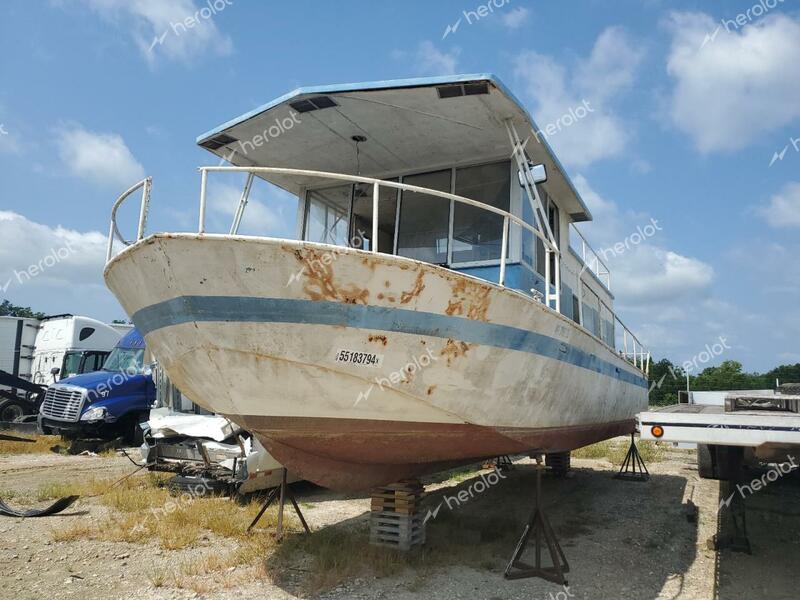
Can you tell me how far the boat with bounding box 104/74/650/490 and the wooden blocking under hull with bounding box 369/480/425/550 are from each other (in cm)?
23

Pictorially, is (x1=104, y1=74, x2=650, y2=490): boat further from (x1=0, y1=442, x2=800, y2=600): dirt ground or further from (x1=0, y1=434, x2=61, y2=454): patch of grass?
(x1=0, y1=434, x2=61, y2=454): patch of grass

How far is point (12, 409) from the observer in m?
15.3

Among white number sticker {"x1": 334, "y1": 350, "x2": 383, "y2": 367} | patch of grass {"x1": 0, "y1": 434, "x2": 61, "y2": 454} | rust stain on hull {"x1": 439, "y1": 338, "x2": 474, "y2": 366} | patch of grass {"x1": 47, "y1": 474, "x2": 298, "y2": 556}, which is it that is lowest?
patch of grass {"x1": 0, "y1": 434, "x2": 61, "y2": 454}

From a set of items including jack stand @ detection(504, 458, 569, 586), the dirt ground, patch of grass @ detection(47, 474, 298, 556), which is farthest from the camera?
patch of grass @ detection(47, 474, 298, 556)

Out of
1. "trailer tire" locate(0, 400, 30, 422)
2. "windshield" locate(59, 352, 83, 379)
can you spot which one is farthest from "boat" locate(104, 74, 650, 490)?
"windshield" locate(59, 352, 83, 379)

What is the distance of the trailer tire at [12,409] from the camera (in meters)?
15.1

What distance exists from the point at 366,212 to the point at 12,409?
13.8 metres

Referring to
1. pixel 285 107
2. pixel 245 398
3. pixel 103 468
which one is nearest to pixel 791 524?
A: pixel 245 398

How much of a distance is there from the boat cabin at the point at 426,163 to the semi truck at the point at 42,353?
11034 millimetres

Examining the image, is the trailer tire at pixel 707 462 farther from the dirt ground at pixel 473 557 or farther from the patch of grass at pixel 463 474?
the patch of grass at pixel 463 474

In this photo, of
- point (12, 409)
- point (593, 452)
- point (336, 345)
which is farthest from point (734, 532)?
point (12, 409)

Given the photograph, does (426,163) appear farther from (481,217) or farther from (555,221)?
(555,221)

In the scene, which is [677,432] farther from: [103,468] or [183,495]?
[103,468]

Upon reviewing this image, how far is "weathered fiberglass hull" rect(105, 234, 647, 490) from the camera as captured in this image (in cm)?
364
